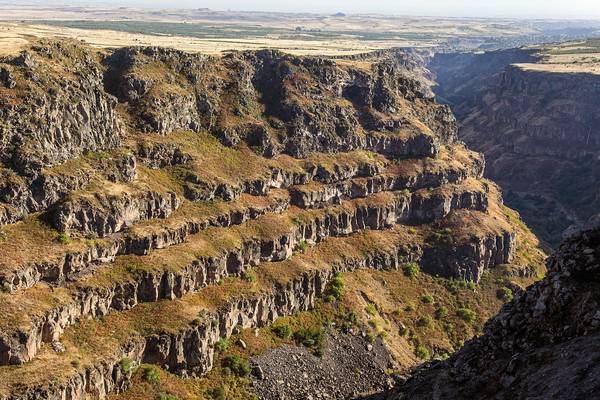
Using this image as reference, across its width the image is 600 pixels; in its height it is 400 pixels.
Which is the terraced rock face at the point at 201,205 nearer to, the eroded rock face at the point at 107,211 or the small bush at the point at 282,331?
the eroded rock face at the point at 107,211

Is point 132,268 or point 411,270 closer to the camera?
point 132,268

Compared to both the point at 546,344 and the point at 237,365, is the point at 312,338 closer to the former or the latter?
the point at 237,365

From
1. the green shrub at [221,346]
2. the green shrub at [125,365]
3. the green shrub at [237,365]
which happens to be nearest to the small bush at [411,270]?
the green shrub at [237,365]

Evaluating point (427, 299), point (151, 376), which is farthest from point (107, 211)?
point (427, 299)

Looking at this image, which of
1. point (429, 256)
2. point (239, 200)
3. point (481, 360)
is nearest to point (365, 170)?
point (429, 256)

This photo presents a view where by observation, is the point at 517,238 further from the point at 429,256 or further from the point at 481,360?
the point at 481,360

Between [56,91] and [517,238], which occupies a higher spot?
[56,91]
